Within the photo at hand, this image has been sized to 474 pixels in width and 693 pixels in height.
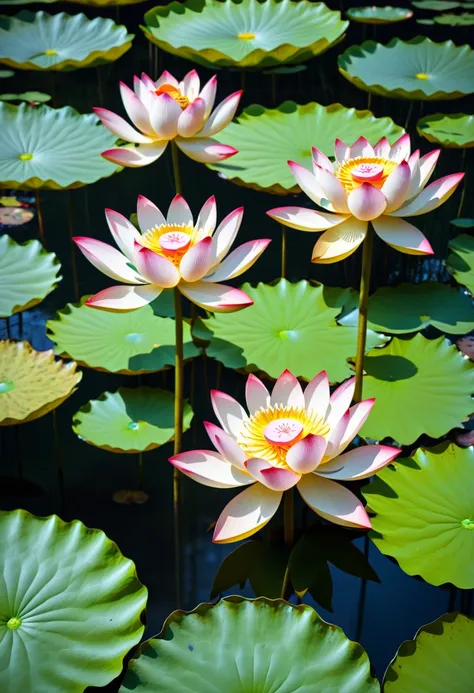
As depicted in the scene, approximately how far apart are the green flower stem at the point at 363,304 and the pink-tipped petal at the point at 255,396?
40 cm

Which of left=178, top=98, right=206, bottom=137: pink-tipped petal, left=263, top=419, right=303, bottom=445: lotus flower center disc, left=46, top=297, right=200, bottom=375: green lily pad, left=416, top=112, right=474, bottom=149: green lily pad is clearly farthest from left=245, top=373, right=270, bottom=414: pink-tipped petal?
left=416, top=112, right=474, bottom=149: green lily pad

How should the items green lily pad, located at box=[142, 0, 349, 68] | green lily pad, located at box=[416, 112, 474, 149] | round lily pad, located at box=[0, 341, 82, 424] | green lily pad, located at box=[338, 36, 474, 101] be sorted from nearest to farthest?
round lily pad, located at box=[0, 341, 82, 424]
green lily pad, located at box=[416, 112, 474, 149]
green lily pad, located at box=[338, 36, 474, 101]
green lily pad, located at box=[142, 0, 349, 68]

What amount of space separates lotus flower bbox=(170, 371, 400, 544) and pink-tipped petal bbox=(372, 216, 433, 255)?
413mm

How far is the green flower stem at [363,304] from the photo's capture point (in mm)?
1970

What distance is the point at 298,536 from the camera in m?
1.99

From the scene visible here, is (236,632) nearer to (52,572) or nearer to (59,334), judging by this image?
(52,572)

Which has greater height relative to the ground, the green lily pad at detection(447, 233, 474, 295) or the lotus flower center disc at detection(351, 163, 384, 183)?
the lotus flower center disc at detection(351, 163, 384, 183)

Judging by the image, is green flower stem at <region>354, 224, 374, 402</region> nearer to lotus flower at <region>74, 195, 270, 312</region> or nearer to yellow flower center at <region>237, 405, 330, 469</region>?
lotus flower at <region>74, 195, 270, 312</region>

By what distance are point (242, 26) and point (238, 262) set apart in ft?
8.99

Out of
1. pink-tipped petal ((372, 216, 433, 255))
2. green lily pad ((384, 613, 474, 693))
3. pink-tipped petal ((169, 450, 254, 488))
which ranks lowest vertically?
green lily pad ((384, 613, 474, 693))

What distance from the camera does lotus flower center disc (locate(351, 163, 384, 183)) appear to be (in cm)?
190

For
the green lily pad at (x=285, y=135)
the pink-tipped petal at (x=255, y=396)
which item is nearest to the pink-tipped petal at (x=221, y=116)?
the green lily pad at (x=285, y=135)

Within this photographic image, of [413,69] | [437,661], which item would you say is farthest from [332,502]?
[413,69]

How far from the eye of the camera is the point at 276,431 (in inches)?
64.4
